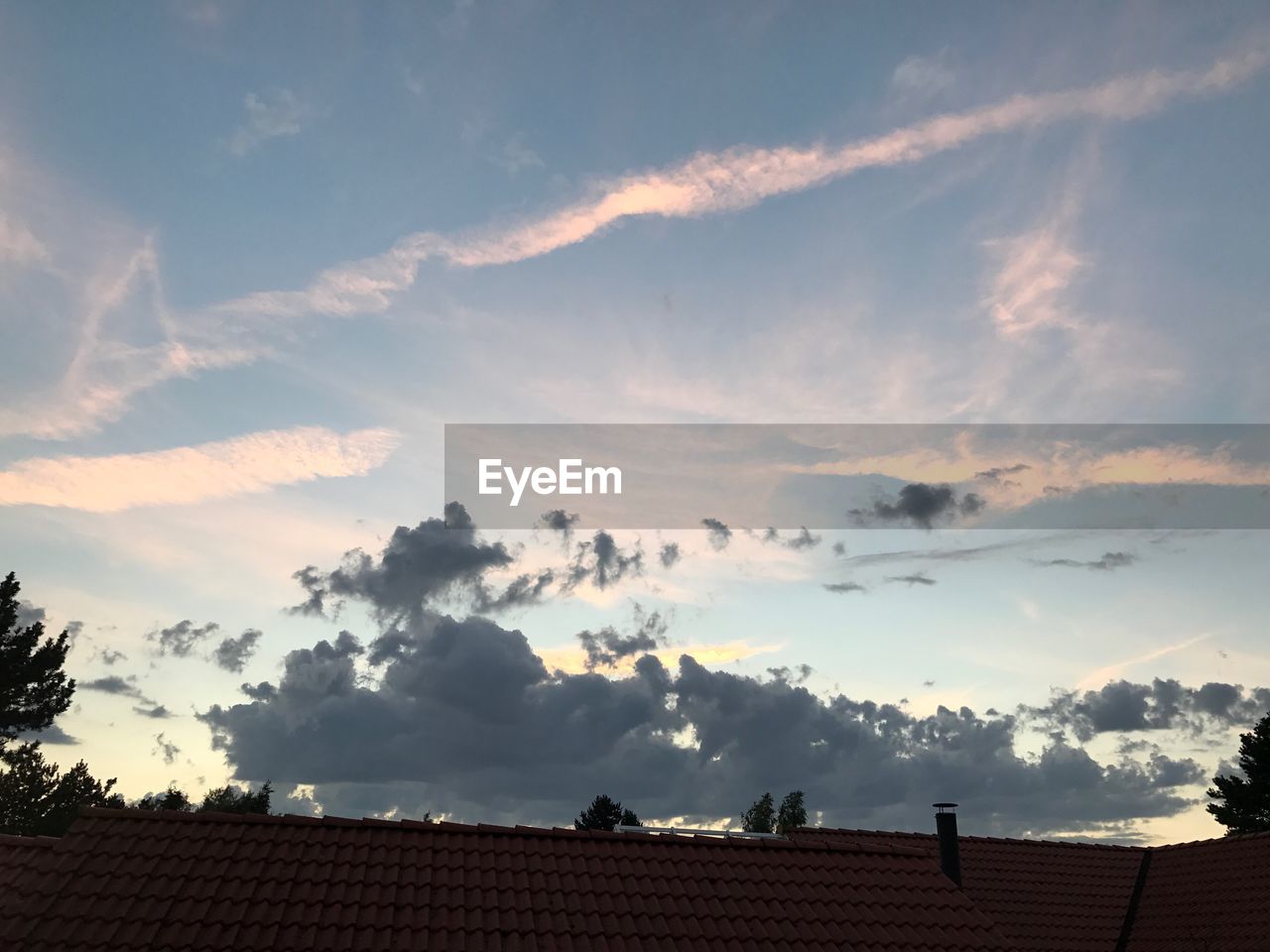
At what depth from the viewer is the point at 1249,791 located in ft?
176

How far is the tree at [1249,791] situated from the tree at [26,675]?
2353 inches

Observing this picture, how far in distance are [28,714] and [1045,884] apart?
153 ft

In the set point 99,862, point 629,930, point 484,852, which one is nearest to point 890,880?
point 629,930

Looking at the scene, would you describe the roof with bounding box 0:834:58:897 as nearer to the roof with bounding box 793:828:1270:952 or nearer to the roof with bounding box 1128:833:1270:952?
the roof with bounding box 793:828:1270:952

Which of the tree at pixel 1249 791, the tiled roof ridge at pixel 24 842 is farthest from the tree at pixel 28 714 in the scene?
the tree at pixel 1249 791

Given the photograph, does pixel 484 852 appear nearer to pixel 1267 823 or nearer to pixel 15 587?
pixel 15 587

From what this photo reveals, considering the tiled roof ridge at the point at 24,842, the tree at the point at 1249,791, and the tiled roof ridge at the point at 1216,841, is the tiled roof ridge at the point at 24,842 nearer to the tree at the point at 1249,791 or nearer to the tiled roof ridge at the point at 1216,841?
the tiled roof ridge at the point at 1216,841

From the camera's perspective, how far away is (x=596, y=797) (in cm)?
10150

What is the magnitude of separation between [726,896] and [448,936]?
17.3ft

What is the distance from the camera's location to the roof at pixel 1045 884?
2475cm

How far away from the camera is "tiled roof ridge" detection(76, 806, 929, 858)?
62.6 ft

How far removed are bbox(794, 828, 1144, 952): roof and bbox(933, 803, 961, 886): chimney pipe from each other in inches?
28.0

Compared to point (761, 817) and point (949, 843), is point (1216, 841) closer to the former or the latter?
point (949, 843)

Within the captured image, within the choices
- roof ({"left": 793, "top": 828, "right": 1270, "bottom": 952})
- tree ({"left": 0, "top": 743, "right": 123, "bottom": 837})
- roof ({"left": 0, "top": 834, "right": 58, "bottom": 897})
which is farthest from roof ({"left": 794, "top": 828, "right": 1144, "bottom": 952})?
tree ({"left": 0, "top": 743, "right": 123, "bottom": 837})
